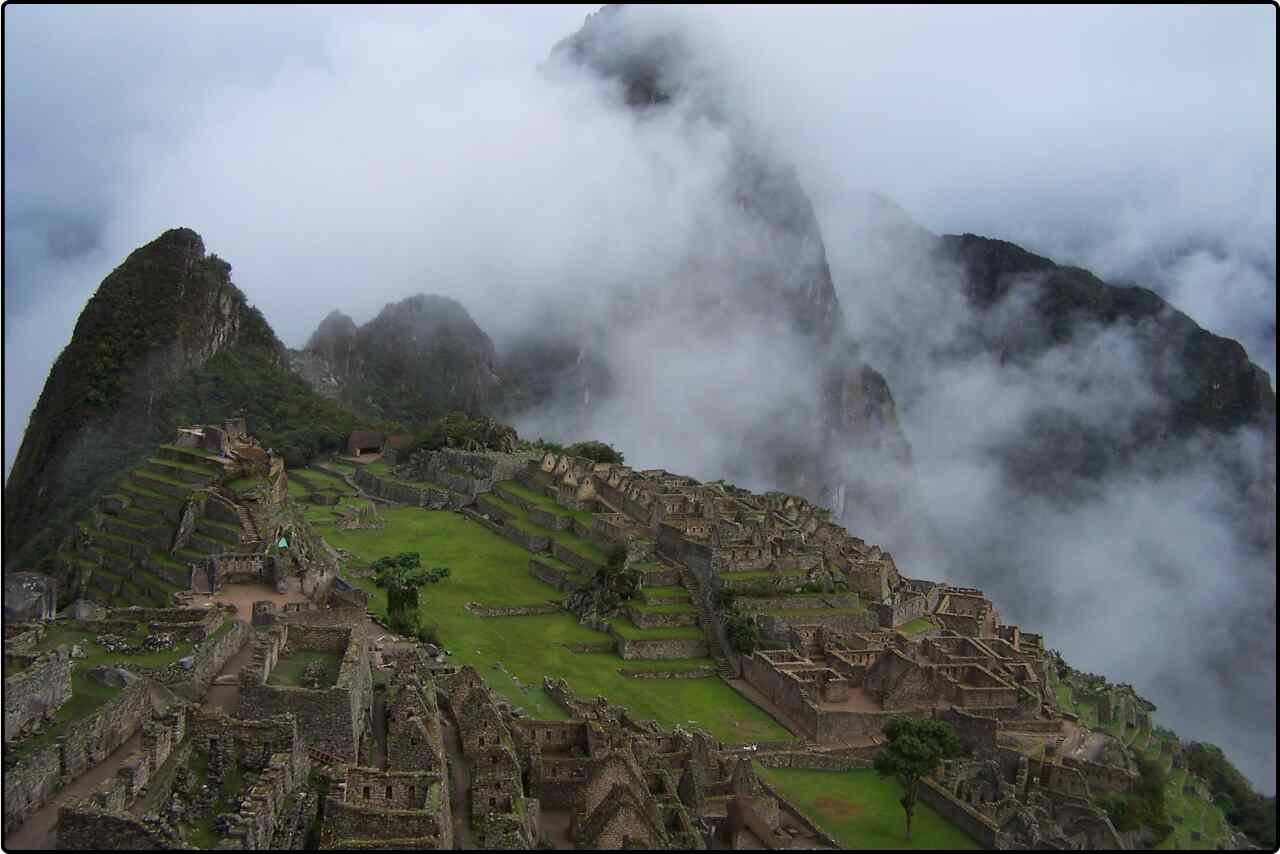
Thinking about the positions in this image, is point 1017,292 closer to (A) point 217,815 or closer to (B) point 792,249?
(B) point 792,249

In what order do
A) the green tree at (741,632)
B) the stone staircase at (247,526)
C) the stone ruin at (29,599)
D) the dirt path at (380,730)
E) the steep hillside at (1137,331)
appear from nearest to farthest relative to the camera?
the dirt path at (380,730) < the stone ruin at (29,599) < the stone staircase at (247,526) < the green tree at (741,632) < the steep hillside at (1137,331)

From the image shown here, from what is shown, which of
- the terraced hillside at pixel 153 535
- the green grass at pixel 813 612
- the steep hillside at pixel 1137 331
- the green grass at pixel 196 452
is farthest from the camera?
the steep hillside at pixel 1137 331

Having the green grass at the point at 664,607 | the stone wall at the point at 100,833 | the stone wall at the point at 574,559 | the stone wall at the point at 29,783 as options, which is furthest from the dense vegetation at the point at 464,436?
the stone wall at the point at 100,833

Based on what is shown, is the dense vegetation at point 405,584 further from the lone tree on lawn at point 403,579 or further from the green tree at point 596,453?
the green tree at point 596,453

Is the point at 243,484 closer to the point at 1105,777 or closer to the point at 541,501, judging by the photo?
the point at 541,501

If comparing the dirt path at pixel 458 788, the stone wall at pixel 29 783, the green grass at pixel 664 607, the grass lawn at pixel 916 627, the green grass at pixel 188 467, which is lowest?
the stone wall at pixel 29 783

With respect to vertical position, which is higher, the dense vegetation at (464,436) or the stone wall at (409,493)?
the dense vegetation at (464,436)

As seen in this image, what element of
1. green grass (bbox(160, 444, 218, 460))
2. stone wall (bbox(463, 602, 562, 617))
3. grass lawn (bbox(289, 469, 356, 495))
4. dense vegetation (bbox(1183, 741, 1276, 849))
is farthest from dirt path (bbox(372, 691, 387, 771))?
grass lawn (bbox(289, 469, 356, 495))

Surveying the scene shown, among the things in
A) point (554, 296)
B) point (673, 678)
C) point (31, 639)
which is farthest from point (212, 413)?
point (554, 296)
